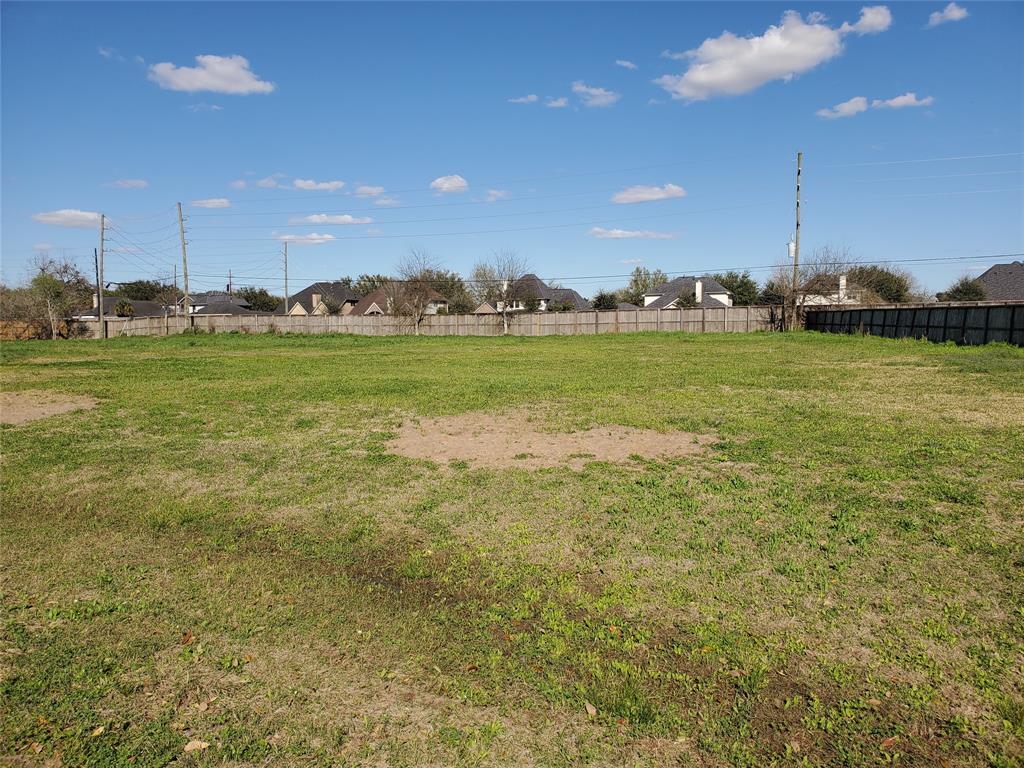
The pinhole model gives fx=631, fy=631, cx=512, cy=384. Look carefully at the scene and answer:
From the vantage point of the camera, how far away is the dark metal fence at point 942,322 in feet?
68.6

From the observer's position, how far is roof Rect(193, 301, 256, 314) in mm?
72713

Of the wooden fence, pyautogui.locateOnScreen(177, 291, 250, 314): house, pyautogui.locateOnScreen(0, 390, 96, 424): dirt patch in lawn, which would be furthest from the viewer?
pyautogui.locateOnScreen(177, 291, 250, 314): house

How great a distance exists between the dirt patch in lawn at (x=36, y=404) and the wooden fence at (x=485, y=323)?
29.4 meters

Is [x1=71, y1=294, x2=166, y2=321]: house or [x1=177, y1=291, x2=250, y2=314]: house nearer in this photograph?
[x1=71, y1=294, x2=166, y2=321]: house

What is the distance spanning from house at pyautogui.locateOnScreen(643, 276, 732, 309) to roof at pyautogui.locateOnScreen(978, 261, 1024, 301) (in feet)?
73.2

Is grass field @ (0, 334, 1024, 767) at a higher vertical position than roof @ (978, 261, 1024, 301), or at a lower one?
lower

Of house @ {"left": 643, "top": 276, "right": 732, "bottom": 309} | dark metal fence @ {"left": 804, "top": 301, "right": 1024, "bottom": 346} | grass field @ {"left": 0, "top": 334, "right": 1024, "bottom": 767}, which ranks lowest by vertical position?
grass field @ {"left": 0, "top": 334, "right": 1024, "bottom": 767}

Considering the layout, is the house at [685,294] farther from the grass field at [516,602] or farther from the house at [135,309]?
the grass field at [516,602]

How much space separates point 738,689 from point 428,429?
626 cm

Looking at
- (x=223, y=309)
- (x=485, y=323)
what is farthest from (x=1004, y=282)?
(x=223, y=309)

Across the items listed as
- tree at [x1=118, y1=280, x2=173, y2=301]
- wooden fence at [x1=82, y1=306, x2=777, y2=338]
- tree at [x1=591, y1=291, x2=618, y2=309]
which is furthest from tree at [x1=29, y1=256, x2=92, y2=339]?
tree at [x1=591, y1=291, x2=618, y2=309]

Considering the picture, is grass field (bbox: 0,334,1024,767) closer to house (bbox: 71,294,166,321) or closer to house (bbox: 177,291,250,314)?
house (bbox: 71,294,166,321)

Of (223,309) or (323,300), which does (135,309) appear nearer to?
(223,309)

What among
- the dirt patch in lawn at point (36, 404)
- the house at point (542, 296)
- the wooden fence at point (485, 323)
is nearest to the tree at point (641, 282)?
the house at point (542, 296)
